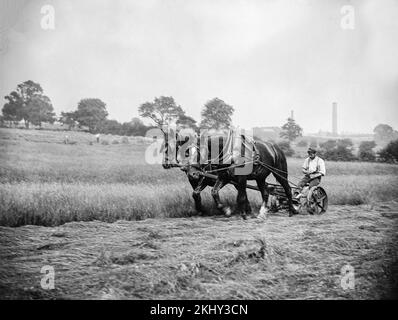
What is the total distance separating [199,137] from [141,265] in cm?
405

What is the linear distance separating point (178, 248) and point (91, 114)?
78.8 feet

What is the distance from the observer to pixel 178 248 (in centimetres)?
480

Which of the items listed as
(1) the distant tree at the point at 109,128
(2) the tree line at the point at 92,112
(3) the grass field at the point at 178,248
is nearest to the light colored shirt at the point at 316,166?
(3) the grass field at the point at 178,248

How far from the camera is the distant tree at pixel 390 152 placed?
1563 centimetres

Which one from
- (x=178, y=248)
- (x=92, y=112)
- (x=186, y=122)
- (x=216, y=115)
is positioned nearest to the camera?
(x=178, y=248)

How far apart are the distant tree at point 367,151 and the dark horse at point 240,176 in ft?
43.9

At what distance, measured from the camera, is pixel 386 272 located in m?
3.94

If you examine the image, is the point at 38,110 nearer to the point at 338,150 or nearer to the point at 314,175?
the point at 314,175

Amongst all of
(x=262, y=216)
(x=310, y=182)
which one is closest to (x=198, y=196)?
(x=262, y=216)

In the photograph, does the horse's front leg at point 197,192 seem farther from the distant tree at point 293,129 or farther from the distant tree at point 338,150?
the distant tree at point 338,150

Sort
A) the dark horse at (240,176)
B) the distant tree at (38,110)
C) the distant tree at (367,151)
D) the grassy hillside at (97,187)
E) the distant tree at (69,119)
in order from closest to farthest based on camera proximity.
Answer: the grassy hillside at (97,187) → the dark horse at (240,176) → the distant tree at (38,110) → the distant tree at (367,151) → the distant tree at (69,119)

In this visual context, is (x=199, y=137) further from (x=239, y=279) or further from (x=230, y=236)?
Answer: (x=239, y=279)

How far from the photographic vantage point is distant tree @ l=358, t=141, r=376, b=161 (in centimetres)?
1927

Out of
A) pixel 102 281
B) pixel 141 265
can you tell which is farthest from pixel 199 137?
pixel 102 281
